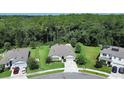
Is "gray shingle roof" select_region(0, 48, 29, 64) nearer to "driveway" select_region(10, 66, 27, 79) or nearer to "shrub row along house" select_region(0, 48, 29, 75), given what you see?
"shrub row along house" select_region(0, 48, 29, 75)

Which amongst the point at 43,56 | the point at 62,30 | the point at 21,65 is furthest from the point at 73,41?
the point at 21,65

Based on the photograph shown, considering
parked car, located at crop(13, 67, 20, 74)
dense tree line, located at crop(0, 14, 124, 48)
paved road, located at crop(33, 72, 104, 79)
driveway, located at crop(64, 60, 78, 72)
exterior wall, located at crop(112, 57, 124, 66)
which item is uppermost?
dense tree line, located at crop(0, 14, 124, 48)

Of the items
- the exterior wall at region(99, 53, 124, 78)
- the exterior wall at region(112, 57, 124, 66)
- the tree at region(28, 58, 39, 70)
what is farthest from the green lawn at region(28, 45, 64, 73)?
the exterior wall at region(112, 57, 124, 66)

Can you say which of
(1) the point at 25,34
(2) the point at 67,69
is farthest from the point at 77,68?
(1) the point at 25,34

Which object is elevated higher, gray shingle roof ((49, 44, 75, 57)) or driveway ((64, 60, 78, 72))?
gray shingle roof ((49, 44, 75, 57))

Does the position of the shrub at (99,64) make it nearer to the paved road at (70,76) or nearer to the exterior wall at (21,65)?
the paved road at (70,76)

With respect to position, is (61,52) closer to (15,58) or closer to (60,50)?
(60,50)
